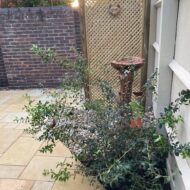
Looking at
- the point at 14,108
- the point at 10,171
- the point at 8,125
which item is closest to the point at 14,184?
the point at 10,171

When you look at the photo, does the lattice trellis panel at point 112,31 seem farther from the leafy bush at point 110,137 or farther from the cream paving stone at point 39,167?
the leafy bush at point 110,137

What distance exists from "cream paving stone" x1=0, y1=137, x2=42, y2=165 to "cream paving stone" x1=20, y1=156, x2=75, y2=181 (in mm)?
95

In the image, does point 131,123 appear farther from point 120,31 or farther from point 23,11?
point 23,11

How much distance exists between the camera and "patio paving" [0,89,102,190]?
2.19 m

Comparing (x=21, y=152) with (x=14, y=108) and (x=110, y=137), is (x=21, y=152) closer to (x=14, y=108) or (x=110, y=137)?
(x=110, y=137)

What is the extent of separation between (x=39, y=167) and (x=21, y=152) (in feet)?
1.34

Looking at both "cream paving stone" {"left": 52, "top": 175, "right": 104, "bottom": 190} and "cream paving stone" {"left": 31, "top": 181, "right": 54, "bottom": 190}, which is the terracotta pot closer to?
"cream paving stone" {"left": 52, "top": 175, "right": 104, "bottom": 190}

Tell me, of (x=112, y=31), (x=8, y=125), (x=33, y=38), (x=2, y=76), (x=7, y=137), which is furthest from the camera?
(x=2, y=76)

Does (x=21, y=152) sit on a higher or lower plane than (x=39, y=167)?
higher

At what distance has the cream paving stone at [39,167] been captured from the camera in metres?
2.30

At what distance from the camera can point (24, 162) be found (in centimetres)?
255

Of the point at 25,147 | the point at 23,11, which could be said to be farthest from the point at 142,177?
the point at 23,11

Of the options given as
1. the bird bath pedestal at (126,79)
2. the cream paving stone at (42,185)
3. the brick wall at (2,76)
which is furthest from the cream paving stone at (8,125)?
the brick wall at (2,76)

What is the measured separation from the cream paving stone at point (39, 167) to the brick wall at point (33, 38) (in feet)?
7.61
